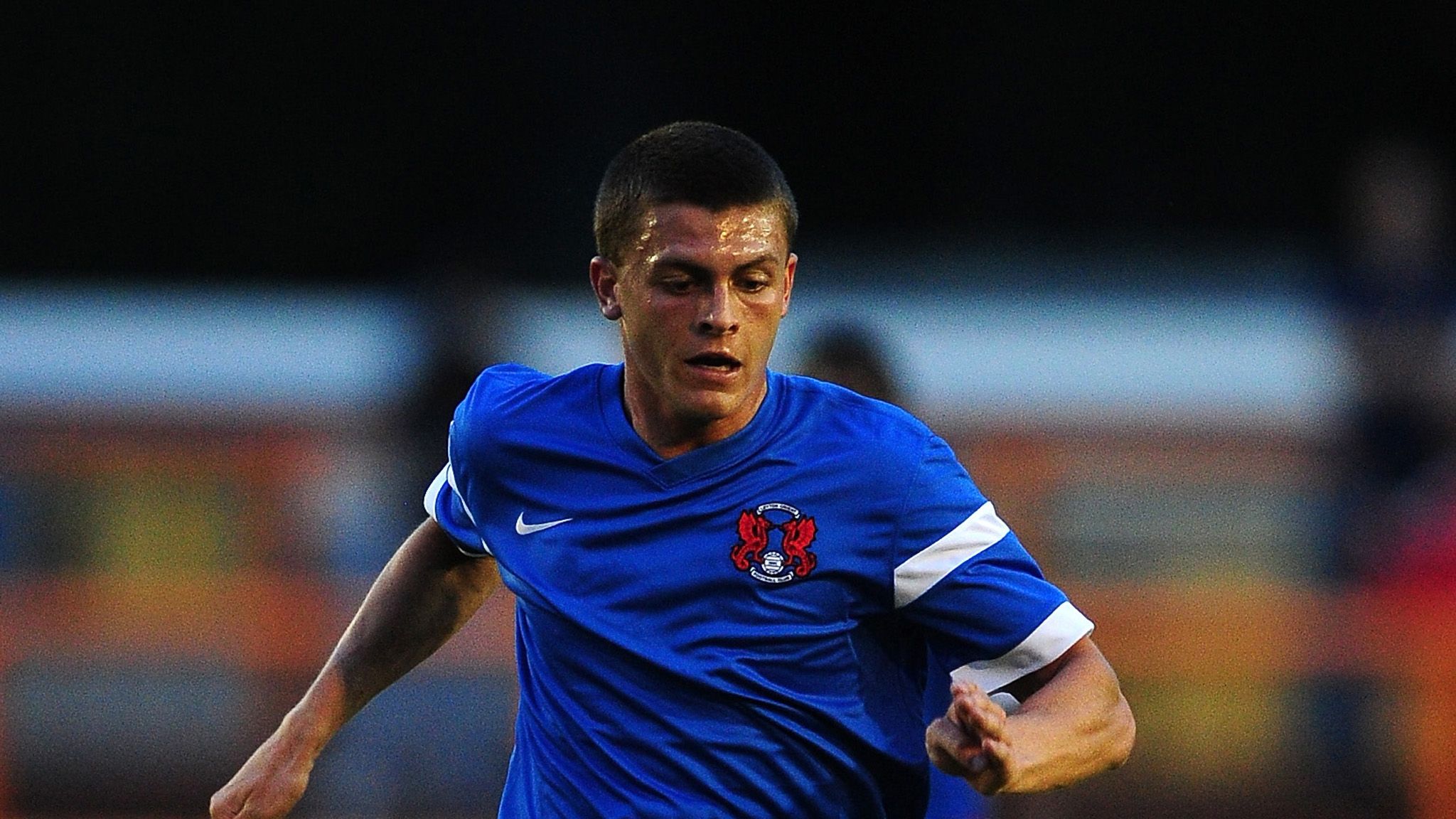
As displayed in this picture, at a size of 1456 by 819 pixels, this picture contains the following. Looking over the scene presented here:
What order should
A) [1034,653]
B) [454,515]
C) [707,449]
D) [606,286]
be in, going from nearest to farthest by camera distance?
[1034,653]
[707,449]
[606,286]
[454,515]

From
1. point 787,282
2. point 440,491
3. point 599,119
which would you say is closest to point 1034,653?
point 787,282

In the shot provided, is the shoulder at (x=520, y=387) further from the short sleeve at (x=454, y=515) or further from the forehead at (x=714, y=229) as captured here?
the forehead at (x=714, y=229)

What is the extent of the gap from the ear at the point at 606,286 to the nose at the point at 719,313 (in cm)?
26

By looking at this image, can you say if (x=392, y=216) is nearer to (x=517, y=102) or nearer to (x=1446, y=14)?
(x=517, y=102)

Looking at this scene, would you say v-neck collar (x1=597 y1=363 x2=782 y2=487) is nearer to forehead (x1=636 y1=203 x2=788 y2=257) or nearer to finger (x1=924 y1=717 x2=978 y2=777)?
forehead (x1=636 y1=203 x2=788 y2=257)

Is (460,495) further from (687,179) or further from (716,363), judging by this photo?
(687,179)

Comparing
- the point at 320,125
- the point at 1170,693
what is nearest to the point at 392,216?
the point at 320,125

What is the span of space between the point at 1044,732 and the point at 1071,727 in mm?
74

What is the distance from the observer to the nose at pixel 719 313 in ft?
10.7

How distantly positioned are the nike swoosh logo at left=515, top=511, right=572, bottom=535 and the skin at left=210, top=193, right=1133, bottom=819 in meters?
0.21

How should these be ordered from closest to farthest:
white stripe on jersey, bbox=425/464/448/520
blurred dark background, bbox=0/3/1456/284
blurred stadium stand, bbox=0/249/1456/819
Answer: white stripe on jersey, bbox=425/464/448/520 < blurred stadium stand, bbox=0/249/1456/819 < blurred dark background, bbox=0/3/1456/284

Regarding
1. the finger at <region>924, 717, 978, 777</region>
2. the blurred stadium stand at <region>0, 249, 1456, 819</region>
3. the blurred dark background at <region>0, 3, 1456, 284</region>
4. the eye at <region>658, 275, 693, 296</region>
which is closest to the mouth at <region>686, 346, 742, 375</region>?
the eye at <region>658, 275, 693, 296</region>

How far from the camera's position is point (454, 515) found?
3834mm

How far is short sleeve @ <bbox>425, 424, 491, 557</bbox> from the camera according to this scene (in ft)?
12.4
